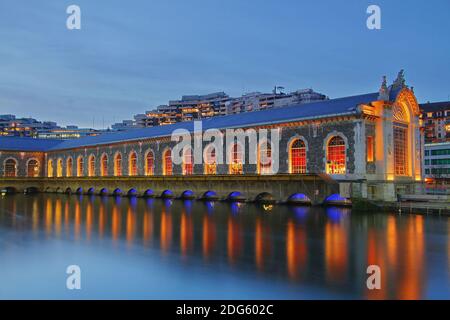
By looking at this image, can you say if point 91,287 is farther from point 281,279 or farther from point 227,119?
point 227,119

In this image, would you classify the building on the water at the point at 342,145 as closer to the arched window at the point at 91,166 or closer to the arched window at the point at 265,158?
the arched window at the point at 265,158

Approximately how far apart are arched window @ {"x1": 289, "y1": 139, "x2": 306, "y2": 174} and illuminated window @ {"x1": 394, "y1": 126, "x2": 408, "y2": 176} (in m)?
7.79

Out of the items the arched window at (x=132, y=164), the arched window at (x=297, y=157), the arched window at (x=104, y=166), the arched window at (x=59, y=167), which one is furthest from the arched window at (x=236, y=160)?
the arched window at (x=59, y=167)

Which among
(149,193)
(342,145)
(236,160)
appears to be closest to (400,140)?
(342,145)

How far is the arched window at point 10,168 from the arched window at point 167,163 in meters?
34.3

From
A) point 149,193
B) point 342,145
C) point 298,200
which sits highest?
point 342,145

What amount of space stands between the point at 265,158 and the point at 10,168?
50187 mm

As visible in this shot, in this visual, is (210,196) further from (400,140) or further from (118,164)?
(400,140)

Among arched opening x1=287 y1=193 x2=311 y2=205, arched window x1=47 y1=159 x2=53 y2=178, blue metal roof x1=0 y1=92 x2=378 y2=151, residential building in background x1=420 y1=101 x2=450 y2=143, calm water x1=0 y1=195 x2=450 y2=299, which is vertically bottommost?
calm water x1=0 y1=195 x2=450 y2=299

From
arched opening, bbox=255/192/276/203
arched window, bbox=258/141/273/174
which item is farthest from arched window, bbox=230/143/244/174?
arched opening, bbox=255/192/276/203

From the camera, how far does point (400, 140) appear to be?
39.0 meters

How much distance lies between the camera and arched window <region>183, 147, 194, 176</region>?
49125mm

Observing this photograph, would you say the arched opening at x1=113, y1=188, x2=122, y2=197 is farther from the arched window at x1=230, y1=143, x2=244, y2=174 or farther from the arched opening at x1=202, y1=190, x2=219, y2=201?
the arched window at x1=230, y1=143, x2=244, y2=174
